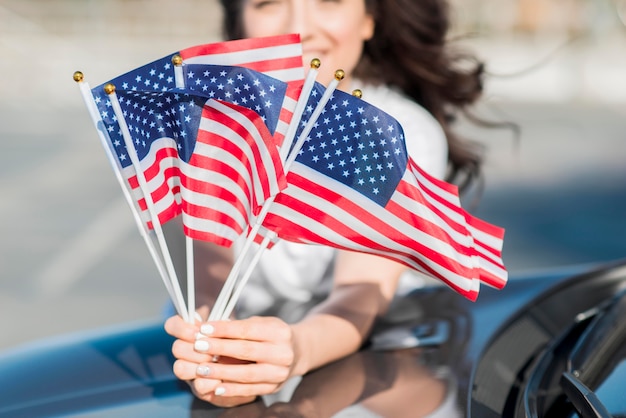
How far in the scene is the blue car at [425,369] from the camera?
5.51 ft

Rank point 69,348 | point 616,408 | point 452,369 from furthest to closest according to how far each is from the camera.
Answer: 1. point 69,348
2. point 452,369
3. point 616,408

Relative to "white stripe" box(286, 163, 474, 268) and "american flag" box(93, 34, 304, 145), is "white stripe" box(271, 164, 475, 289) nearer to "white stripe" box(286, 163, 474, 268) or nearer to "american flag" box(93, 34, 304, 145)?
"white stripe" box(286, 163, 474, 268)

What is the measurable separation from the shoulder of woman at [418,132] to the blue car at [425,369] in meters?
0.34

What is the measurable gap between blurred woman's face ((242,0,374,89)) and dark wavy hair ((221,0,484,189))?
14.8 inches

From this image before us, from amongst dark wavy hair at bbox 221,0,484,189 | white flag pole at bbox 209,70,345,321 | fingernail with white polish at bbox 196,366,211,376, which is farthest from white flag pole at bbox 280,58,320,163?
dark wavy hair at bbox 221,0,484,189

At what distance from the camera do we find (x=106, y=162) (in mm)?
10539

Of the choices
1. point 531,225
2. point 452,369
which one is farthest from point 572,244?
point 452,369

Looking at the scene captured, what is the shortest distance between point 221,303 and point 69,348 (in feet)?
2.12

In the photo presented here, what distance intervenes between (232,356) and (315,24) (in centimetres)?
100

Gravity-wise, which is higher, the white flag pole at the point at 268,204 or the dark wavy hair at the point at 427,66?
the white flag pole at the point at 268,204

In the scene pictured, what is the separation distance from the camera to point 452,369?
1.89 m

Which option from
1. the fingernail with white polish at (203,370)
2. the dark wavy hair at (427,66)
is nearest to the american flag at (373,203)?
the fingernail with white polish at (203,370)

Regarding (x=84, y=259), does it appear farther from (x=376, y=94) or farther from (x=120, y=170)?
(x=120, y=170)

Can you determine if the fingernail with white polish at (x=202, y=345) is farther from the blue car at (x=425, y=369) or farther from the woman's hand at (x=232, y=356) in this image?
the blue car at (x=425, y=369)
